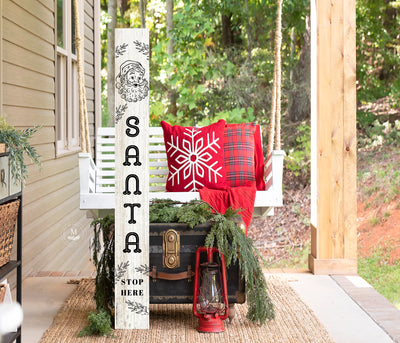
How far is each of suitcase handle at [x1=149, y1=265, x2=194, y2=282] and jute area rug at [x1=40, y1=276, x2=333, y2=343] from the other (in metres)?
0.22

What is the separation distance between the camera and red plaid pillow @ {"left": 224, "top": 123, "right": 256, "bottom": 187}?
430 cm

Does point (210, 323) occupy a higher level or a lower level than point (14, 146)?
lower

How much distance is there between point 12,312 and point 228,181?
2.14 m

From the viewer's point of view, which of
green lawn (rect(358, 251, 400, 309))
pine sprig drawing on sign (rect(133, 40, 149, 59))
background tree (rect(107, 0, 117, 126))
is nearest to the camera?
pine sprig drawing on sign (rect(133, 40, 149, 59))

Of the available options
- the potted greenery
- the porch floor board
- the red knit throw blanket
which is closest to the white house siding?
the porch floor board

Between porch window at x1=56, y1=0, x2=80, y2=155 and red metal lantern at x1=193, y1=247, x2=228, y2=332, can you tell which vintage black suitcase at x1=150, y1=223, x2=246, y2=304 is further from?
porch window at x1=56, y1=0, x2=80, y2=155

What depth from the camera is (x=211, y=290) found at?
3.06m

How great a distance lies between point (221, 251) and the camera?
121 inches

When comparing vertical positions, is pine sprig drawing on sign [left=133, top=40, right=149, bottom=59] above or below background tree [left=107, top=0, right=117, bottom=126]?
below

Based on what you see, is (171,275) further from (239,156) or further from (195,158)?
(239,156)

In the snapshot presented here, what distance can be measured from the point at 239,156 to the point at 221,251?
4.43ft

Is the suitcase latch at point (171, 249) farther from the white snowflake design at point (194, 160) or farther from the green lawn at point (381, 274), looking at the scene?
the green lawn at point (381, 274)

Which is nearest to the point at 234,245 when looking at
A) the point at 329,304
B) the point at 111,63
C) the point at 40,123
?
the point at 329,304

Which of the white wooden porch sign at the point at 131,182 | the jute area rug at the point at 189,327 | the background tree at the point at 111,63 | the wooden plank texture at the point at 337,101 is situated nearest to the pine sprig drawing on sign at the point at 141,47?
the white wooden porch sign at the point at 131,182
